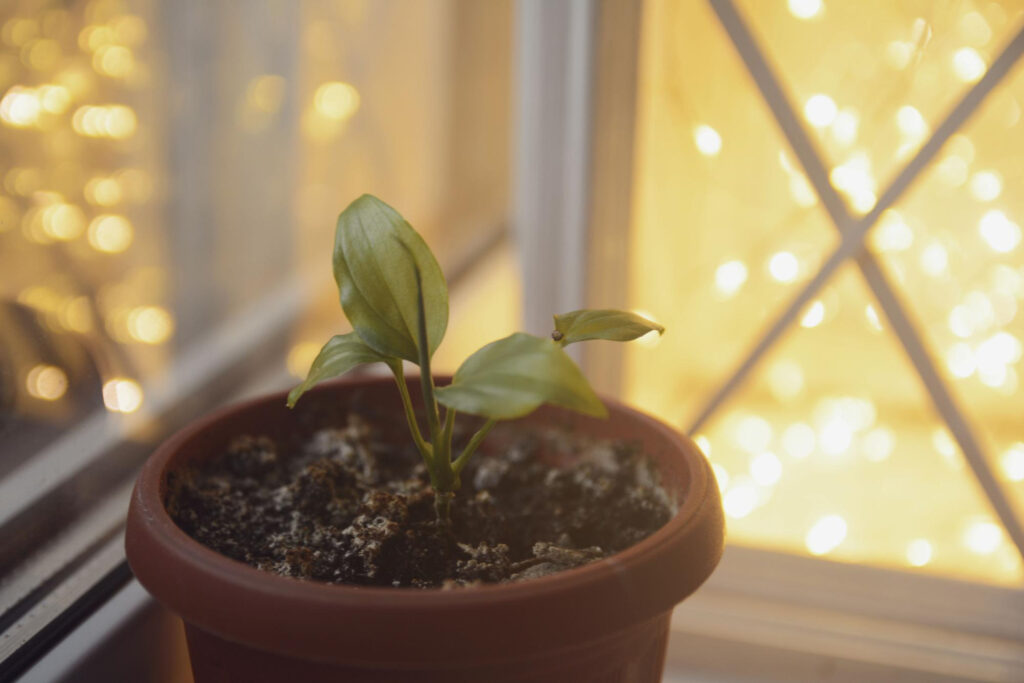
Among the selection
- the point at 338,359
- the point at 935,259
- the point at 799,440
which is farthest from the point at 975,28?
the point at 338,359

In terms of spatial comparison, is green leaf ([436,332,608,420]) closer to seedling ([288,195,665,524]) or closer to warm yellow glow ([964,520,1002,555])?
seedling ([288,195,665,524])

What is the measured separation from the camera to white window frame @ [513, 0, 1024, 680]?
2.38 ft

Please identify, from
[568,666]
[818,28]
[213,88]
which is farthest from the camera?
[213,88]

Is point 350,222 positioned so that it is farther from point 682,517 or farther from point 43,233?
point 43,233

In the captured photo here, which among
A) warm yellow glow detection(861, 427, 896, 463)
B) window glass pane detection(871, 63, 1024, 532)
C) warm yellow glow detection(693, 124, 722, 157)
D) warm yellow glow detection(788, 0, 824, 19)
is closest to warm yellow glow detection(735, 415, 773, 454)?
warm yellow glow detection(861, 427, 896, 463)

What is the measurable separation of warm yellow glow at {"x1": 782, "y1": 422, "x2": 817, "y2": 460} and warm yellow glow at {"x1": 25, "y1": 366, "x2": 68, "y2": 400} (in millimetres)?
760

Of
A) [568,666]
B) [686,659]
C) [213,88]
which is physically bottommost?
[686,659]

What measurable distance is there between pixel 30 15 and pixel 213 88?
336 millimetres

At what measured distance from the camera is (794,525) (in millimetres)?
887

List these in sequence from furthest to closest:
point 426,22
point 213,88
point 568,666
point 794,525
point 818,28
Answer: point 426,22, point 213,88, point 794,525, point 818,28, point 568,666

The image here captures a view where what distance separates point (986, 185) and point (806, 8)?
23 centimetres

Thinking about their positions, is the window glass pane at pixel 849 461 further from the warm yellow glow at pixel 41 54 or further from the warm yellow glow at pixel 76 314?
the warm yellow glow at pixel 41 54

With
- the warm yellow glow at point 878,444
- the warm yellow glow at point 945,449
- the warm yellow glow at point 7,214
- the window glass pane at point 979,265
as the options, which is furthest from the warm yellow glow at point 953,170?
the warm yellow glow at point 7,214

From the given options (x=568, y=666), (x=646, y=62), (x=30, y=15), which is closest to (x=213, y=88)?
(x=30, y=15)
